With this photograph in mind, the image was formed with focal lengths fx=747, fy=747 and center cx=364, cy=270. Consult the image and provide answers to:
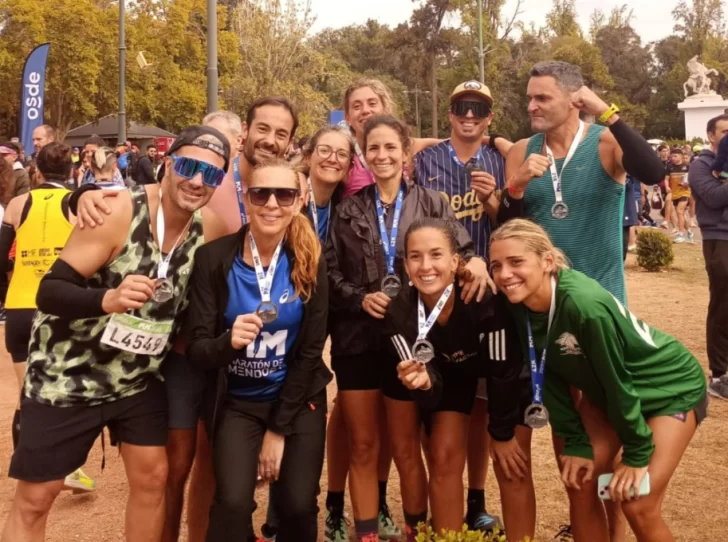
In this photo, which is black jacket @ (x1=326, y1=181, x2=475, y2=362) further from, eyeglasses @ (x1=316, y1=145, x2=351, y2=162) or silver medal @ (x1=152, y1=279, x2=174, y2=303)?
silver medal @ (x1=152, y1=279, x2=174, y2=303)

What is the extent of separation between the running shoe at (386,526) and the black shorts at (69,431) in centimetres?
162

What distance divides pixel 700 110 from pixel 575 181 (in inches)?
1546

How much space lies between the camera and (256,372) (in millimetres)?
3621

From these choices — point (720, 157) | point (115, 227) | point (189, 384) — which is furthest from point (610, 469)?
point (720, 157)

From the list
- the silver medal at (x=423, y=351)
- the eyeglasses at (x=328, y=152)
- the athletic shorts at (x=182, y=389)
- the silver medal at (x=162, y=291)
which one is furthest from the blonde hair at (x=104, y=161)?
the silver medal at (x=423, y=351)

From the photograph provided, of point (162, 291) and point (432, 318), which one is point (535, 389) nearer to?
point (432, 318)

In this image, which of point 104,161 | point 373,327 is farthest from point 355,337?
point 104,161

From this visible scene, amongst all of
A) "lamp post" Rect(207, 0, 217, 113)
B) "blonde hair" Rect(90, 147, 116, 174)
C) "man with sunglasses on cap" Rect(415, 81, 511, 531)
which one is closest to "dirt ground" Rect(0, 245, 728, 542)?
"man with sunglasses on cap" Rect(415, 81, 511, 531)

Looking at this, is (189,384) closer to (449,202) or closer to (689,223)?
(449,202)

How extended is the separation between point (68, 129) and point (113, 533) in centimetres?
3787

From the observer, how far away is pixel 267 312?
3.43 meters

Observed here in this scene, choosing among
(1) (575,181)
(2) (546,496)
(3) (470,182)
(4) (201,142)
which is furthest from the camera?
(2) (546,496)

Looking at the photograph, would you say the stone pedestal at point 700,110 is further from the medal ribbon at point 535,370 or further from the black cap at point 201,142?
the black cap at point 201,142

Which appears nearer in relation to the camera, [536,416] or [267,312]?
[267,312]
